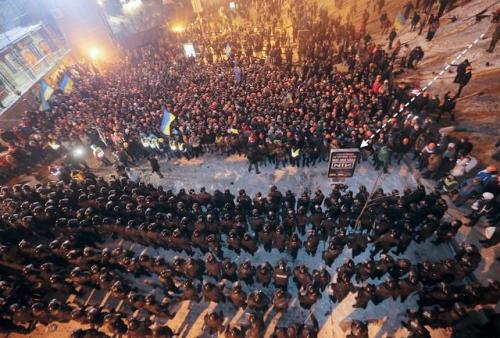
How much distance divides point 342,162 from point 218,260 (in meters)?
6.15

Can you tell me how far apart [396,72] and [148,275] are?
2182cm

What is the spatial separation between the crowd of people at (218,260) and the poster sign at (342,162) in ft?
2.93

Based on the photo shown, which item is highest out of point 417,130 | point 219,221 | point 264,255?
point 417,130

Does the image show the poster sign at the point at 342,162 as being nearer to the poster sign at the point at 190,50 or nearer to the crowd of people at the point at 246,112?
the crowd of people at the point at 246,112

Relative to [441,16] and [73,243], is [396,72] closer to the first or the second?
[441,16]

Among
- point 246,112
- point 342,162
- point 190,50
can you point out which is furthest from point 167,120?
point 190,50

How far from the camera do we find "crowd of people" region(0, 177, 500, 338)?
7809 mm

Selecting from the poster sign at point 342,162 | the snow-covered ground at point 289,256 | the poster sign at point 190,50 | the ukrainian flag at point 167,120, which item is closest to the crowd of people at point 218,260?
the snow-covered ground at point 289,256

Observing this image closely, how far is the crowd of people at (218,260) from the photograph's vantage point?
25.6 feet

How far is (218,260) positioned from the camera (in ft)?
34.4

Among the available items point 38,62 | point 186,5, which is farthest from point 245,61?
point 186,5

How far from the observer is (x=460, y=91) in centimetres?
1523

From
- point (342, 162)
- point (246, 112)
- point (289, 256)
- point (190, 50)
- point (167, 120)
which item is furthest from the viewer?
point (190, 50)

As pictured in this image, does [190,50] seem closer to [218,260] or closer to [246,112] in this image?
[246,112]
